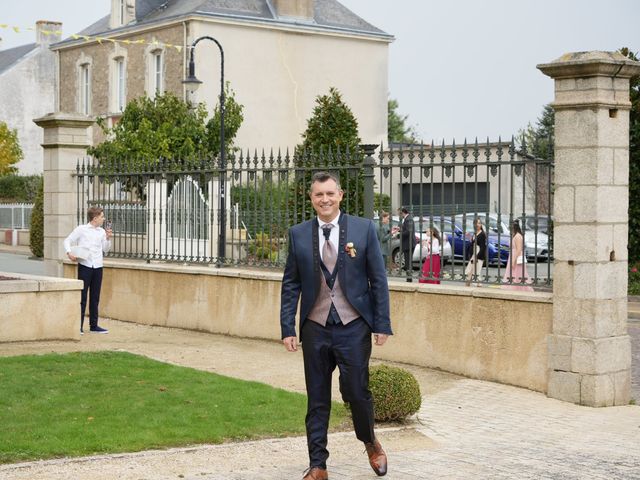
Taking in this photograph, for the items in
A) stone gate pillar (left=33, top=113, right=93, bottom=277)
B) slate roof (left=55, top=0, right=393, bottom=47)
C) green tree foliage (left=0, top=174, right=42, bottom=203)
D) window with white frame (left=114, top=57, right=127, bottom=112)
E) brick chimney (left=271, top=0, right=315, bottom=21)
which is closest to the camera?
stone gate pillar (left=33, top=113, right=93, bottom=277)

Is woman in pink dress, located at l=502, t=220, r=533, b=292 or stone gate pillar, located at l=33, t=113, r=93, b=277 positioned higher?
stone gate pillar, located at l=33, t=113, r=93, b=277

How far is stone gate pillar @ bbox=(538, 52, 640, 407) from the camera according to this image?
10547mm

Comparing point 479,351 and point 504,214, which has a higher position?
point 504,214

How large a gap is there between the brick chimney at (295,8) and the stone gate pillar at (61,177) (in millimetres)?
24016

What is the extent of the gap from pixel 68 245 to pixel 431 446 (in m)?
7.89

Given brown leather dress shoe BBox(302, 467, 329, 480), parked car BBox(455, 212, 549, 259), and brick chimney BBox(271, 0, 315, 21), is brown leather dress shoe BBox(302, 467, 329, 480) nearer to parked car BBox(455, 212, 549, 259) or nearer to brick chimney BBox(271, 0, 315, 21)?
parked car BBox(455, 212, 549, 259)

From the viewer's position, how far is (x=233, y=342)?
48.0 ft

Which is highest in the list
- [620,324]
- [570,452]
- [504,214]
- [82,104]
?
[82,104]

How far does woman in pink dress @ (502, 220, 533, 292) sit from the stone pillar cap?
5.55 feet

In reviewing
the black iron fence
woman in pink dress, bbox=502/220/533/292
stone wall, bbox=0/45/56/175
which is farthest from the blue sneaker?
stone wall, bbox=0/45/56/175

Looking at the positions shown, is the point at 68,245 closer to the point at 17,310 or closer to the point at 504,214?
the point at 17,310

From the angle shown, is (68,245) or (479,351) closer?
(479,351)

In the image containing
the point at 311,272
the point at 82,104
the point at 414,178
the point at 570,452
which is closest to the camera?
the point at 311,272

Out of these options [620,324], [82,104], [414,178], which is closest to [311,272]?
[620,324]
